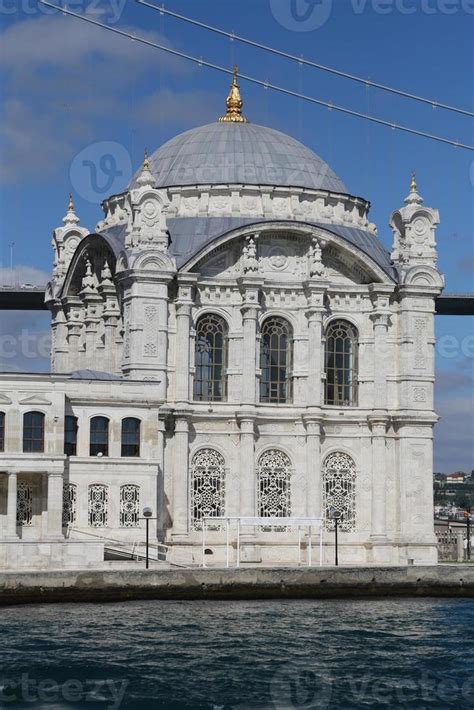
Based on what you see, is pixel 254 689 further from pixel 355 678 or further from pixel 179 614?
pixel 179 614

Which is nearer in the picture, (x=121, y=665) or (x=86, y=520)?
(x=121, y=665)

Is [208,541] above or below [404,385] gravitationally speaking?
below

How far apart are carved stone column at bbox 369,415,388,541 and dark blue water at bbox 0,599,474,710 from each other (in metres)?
13.4

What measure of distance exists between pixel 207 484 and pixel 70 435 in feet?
22.9

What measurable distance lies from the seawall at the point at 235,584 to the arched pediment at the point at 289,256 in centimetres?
1410

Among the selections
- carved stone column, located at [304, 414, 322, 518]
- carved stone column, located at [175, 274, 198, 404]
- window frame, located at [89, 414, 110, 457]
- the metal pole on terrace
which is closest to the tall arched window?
carved stone column, located at [304, 414, 322, 518]

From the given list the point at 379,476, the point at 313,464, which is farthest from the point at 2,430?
the point at 379,476

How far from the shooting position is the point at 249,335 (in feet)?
227

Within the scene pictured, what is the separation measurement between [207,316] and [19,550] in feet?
48.4

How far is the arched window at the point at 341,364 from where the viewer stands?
71.0 metres

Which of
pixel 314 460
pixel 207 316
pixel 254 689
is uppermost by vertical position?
pixel 207 316

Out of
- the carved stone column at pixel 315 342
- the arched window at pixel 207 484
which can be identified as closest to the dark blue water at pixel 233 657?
the arched window at pixel 207 484

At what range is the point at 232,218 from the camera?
232 ft

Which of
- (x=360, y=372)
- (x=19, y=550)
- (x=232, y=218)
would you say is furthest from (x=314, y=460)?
(x=19, y=550)
